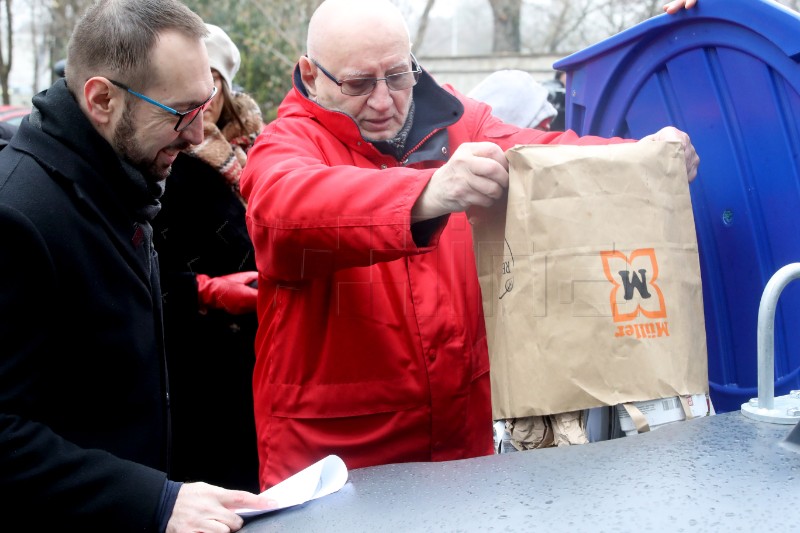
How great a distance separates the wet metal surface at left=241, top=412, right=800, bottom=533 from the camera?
3.71 feet

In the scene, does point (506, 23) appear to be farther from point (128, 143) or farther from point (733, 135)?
point (128, 143)

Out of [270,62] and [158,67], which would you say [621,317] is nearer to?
[158,67]

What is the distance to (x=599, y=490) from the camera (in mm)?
1229

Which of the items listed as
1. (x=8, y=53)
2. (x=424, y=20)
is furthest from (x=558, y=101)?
(x=8, y=53)

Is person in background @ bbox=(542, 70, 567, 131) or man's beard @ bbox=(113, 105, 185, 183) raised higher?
person in background @ bbox=(542, 70, 567, 131)

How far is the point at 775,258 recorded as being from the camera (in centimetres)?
176

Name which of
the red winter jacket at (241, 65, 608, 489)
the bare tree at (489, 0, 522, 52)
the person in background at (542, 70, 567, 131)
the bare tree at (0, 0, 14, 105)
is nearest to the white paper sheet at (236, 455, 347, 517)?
the red winter jacket at (241, 65, 608, 489)

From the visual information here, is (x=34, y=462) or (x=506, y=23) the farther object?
(x=506, y=23)

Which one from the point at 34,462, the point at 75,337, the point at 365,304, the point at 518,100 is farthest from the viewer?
the point at 518,100

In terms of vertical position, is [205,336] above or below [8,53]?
below

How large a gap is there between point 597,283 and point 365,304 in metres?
0.61

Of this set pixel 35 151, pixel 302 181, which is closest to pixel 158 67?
pixel 35 151

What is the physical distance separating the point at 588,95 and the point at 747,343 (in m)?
0.79

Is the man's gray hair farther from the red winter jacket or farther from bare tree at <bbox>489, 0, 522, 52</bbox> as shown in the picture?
bare tree at <bbox>489, 0, 522, 52</bbox>
